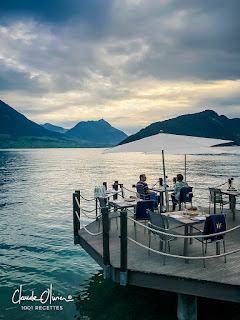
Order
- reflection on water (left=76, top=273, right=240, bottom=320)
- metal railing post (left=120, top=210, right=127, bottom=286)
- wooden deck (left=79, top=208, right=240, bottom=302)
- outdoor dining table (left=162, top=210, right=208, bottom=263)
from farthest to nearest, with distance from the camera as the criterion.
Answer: reflection on water (left=76, top=273, right=240, bottom=320) < outdoor dining table (left=162, top=210, right=208, bottom=263) < metal railing post (left=120, top=210, right=127, bottom=286) < wooden deck (left=79, top=208, right=240, bottom=302)

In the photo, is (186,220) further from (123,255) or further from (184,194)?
(184,194)

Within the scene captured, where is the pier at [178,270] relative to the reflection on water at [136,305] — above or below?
above

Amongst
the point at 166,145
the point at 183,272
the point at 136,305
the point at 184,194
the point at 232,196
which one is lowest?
the point at 136,305

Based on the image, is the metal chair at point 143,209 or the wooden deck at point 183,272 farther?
the metal chair at point 143,209

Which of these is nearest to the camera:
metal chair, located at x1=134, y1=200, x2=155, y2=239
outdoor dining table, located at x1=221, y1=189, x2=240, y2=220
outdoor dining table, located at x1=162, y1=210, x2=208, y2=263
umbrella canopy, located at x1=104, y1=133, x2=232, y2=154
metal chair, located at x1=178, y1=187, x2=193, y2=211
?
outdoor dining table, located at x1=162, y1=210, x2=208, y2=263

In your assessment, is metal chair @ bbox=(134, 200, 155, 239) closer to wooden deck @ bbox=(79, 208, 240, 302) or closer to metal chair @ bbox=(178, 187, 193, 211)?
wooden deck @ bbox=(79, 208, 240, 302)

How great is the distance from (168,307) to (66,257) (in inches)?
267

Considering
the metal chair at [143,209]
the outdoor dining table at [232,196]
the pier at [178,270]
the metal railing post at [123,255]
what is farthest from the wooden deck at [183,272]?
the outdoor dining table at [232,196]

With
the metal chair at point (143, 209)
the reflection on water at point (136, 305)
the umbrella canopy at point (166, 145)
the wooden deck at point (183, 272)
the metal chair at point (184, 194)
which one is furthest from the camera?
the metal chair at point (184, 194)

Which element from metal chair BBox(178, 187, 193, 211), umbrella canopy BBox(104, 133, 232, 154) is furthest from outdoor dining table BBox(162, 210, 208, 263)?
metal chair BBox(178, 187, 193, 211)

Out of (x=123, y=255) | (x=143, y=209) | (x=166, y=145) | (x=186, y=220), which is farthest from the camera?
(x=143, y=209)

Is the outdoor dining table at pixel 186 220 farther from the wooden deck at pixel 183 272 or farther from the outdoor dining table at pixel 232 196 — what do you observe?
the outdoor dining table at pixel 232 196

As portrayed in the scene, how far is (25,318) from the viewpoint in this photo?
840cm

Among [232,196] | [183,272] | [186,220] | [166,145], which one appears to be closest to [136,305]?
[183,272]
